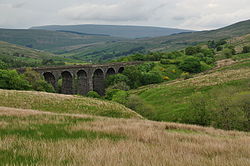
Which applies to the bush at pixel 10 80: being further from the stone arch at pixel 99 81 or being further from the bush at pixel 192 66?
the bush at pixel 192 66

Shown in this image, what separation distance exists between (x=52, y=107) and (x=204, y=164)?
100.0ft

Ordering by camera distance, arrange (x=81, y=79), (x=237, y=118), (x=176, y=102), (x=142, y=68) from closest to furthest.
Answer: (x=237, y=118)
(x=176, y=102)
(x=81, y=79)
(x=142, y=68)

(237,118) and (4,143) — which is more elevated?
(4,143)

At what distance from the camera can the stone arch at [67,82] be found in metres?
85.5

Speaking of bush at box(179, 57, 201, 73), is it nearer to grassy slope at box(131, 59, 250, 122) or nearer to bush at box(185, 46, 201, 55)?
bush at box(185, 46, 201, 55)

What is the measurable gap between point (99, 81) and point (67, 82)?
19.3 meters

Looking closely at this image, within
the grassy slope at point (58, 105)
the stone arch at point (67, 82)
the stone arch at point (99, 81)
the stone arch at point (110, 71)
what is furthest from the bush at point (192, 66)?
the grassy slope at point (58, 105)

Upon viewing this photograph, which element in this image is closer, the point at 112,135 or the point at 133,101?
the point at 112,135

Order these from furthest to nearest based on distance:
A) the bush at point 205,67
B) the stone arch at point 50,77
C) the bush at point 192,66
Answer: the bush at point 192,66
the bush at point 205,67
the stone arch at point 50,77

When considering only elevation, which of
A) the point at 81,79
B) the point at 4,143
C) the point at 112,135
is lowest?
the point at 81,79

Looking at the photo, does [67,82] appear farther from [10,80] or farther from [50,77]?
[10,80]

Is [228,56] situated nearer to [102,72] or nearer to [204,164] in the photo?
[102,72]

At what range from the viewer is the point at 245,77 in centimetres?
6681

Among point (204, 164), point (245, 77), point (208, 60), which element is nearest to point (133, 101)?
point (245, 77)
